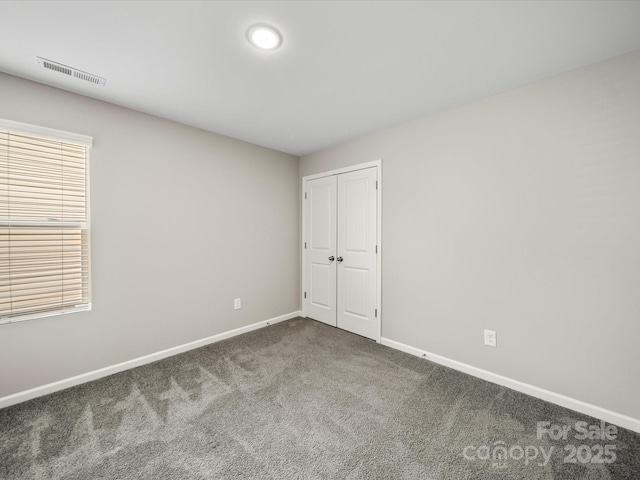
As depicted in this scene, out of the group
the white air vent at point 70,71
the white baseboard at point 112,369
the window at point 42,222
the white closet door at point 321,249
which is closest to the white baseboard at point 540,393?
the white closet door at point 321,249

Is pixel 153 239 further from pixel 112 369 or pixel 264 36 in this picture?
pixel 264 36

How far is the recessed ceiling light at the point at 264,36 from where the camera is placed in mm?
1544

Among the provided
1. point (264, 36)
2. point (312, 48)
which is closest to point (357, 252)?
point (312, 48)

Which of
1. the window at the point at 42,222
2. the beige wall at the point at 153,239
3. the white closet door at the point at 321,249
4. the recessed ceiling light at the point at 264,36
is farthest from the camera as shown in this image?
the white closet door at the point at 321,249

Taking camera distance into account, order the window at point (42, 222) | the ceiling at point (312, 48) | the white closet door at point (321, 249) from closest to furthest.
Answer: the ceiling at point (312, 48) → the window at point (42, 222) → the white closet door at point (321, 249)

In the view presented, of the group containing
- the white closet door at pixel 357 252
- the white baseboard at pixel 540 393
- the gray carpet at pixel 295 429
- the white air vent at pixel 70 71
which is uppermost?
the white air vent at pixel 70 71

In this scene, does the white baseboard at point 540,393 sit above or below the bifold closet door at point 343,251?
below

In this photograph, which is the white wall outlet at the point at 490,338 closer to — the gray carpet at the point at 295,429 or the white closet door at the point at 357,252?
the gray carpet at the point at 295,429

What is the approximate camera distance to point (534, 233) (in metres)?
2.11

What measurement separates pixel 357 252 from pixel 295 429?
2053mm

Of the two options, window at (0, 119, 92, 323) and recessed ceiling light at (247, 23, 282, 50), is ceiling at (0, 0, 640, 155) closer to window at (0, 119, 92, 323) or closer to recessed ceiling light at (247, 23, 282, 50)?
recessed ceiling light at (247, 23, 282, 50)

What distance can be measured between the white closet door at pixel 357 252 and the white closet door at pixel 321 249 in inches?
4.5

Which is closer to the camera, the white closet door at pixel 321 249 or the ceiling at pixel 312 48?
the ceiling at pixel 312 48

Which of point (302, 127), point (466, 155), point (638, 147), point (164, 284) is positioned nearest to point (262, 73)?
point (302, 127)
